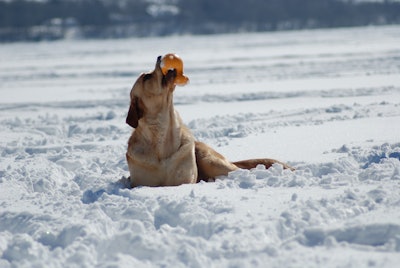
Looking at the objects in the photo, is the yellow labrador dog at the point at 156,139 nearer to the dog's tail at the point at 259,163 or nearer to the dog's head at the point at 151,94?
the dog's head at the point at 151,94

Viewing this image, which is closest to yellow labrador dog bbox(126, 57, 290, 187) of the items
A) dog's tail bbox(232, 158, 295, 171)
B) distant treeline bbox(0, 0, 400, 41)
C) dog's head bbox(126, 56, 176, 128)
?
dog's head bbox(126, 56, 176, 128)

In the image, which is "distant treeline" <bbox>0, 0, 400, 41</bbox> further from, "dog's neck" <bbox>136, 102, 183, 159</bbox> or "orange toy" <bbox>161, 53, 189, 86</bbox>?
"orange toy" <bbox>161, 53, 189, 86</bbox>

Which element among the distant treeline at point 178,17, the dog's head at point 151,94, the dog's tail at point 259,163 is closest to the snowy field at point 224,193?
the dog's tail at point 259,163

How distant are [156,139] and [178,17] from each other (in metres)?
81.9

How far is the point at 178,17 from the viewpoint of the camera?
281ft

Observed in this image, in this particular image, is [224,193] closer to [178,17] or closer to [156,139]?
[156,139]

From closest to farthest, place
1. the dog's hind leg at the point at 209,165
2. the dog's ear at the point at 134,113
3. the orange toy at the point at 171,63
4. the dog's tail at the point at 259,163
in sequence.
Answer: the orange toy at the point at 171,63, the dog's ear at the point at 134,113, the dog's hind leg at the point at 209,165, the dog's tail at the point at 259,163

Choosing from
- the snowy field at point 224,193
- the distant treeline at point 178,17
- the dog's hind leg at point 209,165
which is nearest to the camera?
the snowy field at point 224,193

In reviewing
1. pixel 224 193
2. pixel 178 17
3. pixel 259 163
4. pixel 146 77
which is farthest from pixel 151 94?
pixel 178 17

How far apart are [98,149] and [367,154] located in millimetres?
3523

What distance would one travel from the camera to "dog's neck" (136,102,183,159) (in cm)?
546

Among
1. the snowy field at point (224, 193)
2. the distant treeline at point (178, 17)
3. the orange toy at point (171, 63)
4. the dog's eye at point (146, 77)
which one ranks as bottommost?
the snowy field at point (224, 193)

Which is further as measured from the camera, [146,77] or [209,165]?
[209,165]

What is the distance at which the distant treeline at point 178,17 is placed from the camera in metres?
65.0
